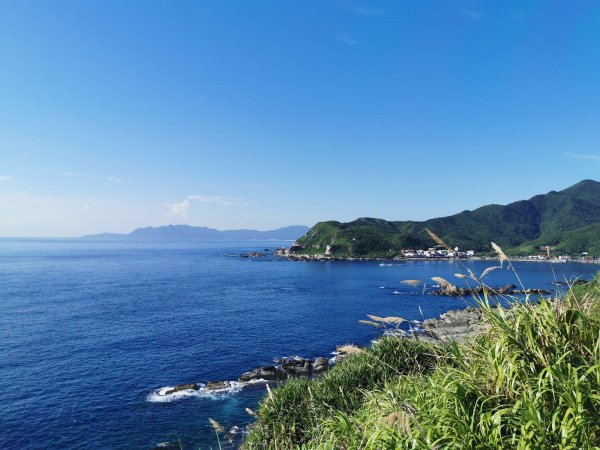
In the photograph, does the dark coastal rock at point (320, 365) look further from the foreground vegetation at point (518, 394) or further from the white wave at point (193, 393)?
the foreground vegetation at point (518, 394)

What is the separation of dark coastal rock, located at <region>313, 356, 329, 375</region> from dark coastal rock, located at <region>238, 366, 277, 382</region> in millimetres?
5022

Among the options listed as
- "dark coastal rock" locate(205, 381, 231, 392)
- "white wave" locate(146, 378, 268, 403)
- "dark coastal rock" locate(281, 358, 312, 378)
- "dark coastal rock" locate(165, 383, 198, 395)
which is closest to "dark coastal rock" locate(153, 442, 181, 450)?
"white wave" locate(146, 378, 268, 403)

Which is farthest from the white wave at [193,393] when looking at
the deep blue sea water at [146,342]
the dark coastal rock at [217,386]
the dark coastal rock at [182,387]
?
the deep blue sea water at [146,342]

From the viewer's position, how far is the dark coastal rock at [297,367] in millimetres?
42109

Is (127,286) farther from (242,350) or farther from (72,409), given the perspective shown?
(72,409)

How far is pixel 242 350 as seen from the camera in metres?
50.9

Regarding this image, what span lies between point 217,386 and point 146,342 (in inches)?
795

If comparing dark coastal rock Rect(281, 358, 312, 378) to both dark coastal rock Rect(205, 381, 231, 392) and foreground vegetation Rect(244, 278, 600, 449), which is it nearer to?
dark coastal rock Rect(205, 381, 231, 392)

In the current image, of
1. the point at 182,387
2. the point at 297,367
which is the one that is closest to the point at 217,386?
the point at 182,387

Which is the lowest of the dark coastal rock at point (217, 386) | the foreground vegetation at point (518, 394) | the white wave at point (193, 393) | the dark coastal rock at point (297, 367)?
the white wave at point (193, 393)

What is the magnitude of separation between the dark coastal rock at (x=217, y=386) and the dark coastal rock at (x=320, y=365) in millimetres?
10566

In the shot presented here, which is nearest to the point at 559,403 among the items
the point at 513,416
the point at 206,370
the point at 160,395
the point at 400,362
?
the point at 513,416

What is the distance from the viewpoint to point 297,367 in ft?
142

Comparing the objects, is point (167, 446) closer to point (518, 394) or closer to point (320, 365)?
point (320, 365)
